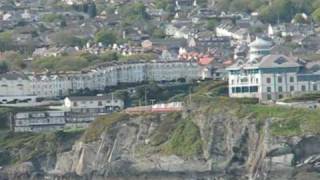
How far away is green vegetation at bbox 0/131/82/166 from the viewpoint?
4934cm

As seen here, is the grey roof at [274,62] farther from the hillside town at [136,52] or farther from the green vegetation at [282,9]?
the green vegetation at [282,9]

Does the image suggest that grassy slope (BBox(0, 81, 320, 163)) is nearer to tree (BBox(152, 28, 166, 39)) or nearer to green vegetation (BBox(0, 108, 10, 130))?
green vegetation (BBox(0, 108, 10, 130))

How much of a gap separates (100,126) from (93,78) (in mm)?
9704

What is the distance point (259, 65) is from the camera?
51.7m

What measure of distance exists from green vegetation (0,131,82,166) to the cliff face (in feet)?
0.93

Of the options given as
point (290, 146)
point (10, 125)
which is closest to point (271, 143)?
point (290, 146)

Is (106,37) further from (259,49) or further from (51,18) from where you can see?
(259,49)

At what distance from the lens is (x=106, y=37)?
243ft

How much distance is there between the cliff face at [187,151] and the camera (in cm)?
4512

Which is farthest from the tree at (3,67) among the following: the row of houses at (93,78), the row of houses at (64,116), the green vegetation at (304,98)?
the green vegetation at (304,98)

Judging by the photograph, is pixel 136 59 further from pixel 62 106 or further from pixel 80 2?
pixel 80 2

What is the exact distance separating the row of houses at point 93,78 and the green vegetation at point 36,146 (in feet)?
23.9

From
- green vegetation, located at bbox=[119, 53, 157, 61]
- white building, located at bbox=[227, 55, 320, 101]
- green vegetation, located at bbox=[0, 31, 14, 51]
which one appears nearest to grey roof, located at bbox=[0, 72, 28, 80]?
green vegetation, located at bbox=[119, 53, 157, 61]

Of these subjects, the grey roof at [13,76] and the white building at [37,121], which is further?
the grey roof at [13,76]
